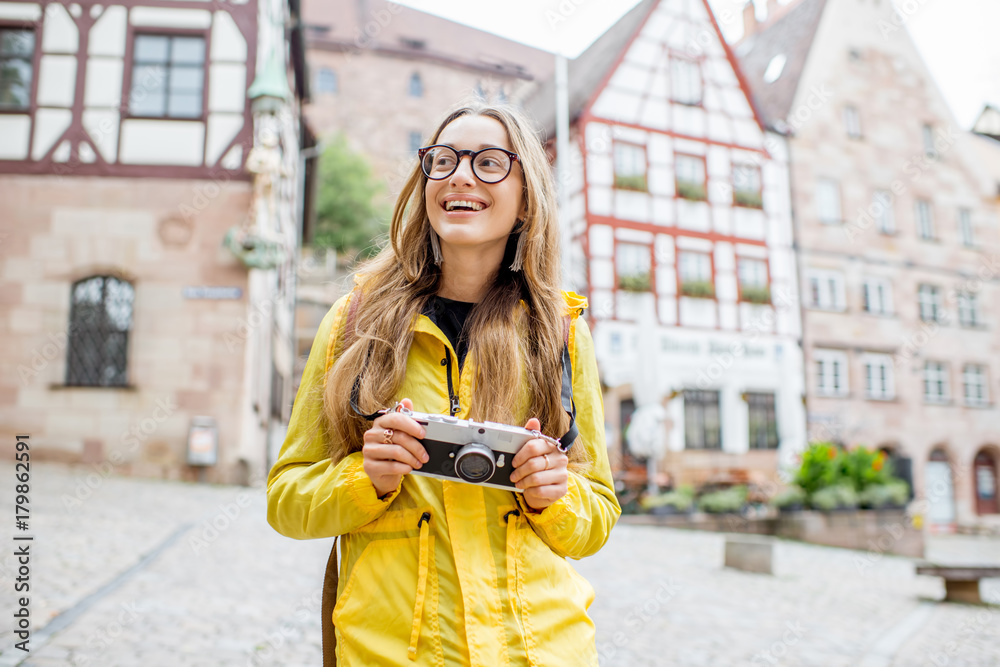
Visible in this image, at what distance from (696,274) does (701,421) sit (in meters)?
3.56

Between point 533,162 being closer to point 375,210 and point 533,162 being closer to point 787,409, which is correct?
point 787,409

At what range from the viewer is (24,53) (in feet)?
46.3

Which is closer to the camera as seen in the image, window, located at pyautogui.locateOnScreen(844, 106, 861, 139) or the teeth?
the teeth

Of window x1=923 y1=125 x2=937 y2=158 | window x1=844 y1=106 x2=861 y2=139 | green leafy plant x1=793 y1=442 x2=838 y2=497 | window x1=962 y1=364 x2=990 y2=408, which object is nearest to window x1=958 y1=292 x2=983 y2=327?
window x1=962 y1=364 x2=990 y2=408

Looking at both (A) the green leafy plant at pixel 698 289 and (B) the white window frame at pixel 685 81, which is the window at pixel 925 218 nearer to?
(B) the white window frame at pixel 685 81

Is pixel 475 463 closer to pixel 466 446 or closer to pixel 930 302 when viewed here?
pixel 466 446

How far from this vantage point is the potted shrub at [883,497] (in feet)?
44.9

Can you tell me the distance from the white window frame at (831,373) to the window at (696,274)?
11.9 ft

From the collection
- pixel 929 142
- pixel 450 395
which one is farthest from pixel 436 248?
pixel 929 142

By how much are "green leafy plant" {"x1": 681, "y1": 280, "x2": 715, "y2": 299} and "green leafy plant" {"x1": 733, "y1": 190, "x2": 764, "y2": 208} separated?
2521 millimetres

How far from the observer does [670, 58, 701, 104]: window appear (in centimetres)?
2181

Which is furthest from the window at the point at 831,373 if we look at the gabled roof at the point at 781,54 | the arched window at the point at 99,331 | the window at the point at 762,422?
the arched window at the point at 99,331

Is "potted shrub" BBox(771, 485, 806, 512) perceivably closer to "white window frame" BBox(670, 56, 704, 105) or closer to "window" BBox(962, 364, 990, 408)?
"white window frame" BBox(670, 56, 704, 105)

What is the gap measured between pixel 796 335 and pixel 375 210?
15.7 metres
